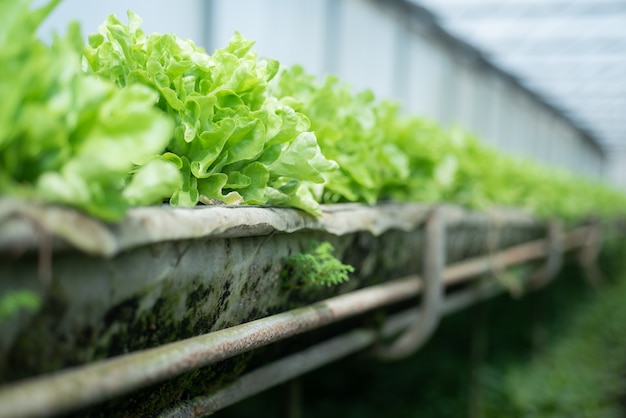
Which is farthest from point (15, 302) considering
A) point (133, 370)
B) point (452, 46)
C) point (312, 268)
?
point (452, 46)

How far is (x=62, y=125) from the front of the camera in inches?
33.5

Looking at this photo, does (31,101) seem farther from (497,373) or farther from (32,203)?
(497,373)

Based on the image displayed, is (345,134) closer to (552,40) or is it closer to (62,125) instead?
(62,125)

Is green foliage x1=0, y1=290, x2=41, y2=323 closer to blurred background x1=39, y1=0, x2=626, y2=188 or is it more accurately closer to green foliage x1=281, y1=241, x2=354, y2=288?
green foliage x1=281, y1=241, x2=354, y2=288

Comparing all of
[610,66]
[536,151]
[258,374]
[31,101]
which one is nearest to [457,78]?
[610,66]

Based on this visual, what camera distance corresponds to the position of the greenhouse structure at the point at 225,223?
83 centimetres

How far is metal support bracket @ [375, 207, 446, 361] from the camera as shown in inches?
94.6

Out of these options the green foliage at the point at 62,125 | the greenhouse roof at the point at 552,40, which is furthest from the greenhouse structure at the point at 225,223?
the greenhouse roof at the point at 552,40

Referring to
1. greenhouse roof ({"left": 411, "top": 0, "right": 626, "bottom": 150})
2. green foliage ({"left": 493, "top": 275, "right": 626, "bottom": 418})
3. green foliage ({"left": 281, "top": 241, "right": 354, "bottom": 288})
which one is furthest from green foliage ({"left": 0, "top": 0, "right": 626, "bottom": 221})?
greenhouse roof ({"left": 411, "top": 0, "right": 626, "bottom": 150})

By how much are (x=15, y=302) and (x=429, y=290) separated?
1.86 meters

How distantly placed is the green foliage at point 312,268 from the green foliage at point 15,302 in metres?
0.74

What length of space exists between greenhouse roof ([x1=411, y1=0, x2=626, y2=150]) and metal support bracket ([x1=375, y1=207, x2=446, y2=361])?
5.65 m

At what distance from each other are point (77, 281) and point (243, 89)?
63 centimetres

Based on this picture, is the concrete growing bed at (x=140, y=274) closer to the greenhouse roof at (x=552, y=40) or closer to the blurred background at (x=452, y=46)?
the blurred background at (x=452, y=46)
